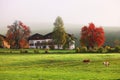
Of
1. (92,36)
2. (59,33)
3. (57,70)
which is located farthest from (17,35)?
(57,70)

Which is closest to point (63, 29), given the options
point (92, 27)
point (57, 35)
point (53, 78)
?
point (57, 35)

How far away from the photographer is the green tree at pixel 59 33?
157 m

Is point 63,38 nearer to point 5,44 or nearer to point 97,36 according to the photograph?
point 97,36

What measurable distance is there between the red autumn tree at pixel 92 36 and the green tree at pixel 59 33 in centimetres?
1274

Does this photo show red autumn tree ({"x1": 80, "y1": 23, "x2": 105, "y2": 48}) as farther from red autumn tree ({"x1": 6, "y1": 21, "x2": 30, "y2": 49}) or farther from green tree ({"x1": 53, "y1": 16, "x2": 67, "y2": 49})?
red autumn tree ({"x1": 6, "y1": 21, "x2": 30, "y2": 49})

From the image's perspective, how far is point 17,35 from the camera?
157m

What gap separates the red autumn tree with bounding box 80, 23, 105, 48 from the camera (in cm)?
13896

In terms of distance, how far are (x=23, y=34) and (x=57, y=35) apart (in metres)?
15.7

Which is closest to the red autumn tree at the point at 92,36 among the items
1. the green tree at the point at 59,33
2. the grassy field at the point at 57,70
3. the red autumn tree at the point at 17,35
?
the green tree at the point at 59,33

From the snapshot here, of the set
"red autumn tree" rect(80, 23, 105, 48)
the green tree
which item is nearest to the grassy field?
"red autumn tree" rect(80, 23, 105, 48)

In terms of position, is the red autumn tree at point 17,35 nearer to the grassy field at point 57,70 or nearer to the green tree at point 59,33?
the green tree at point 59,33

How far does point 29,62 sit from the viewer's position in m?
65.6

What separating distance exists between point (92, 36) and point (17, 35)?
35.6m

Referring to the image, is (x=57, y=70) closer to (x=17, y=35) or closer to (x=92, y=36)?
(x=92, y=36)
